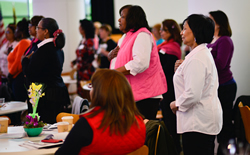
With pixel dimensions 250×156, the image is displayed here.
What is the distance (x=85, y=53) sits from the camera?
586cm

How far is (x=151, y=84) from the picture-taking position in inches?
107

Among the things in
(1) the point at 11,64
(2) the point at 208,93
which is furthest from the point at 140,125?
(1) the point at 11,64

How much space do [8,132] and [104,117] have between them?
1.19 m

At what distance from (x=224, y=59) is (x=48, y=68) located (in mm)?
1923

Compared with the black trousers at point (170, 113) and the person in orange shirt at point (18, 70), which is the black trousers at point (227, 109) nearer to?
the black trousers at point (170, 113)

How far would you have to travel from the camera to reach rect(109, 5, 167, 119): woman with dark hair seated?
2621mm

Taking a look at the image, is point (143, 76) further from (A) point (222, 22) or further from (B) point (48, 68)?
(A) point (222, 22)

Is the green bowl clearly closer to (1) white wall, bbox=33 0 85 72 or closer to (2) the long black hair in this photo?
(2) the long black hair

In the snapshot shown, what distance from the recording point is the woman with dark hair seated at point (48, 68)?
3.20 meters

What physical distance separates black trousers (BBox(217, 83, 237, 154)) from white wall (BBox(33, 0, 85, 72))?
591cm

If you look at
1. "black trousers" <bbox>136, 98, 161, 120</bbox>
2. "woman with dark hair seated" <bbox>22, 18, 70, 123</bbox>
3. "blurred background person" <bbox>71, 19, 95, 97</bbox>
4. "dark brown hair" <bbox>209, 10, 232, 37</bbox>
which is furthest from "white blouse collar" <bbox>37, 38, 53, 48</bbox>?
"blurred background person" <bbox>71, 19, 95, 97</bbox>

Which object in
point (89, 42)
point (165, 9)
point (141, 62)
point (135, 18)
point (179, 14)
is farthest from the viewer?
point (165, 9)

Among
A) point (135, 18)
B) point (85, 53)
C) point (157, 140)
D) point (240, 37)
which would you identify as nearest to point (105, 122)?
point (157, 140)

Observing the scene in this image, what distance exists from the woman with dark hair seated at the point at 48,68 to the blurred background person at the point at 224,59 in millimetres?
1739
